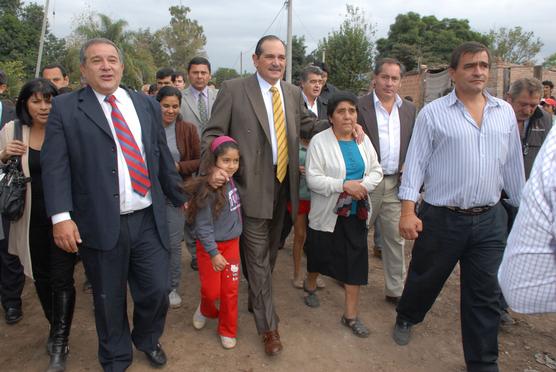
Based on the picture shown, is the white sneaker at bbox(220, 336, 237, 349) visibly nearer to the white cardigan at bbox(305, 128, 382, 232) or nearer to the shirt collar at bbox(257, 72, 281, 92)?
the white cardigan at bbox(305, 128, 382, 232)

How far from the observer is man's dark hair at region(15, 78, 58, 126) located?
2.90 metres

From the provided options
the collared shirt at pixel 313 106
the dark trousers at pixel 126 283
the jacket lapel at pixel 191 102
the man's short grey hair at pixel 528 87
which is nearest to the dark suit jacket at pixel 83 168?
the dark trousers at pixel 126 283

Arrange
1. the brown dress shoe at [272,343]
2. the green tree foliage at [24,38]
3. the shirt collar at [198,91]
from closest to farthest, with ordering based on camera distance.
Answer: the brown dress shoe at [272,343] → the shirt collar at [198,91] → the green tree foliage at [24,38]

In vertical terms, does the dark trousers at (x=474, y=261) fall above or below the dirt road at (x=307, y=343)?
above

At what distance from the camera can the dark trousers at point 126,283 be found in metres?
2.65

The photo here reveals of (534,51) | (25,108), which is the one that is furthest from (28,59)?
(534,51)

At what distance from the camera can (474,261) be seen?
2.87 m

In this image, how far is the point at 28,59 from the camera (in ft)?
99.7

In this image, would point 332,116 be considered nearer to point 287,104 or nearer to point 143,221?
point 287,104

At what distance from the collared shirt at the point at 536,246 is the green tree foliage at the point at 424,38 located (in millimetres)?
34395

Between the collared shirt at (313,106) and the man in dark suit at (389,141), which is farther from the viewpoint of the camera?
the collared shirt at (313,106)

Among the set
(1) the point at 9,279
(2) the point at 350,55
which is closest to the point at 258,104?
(1) the point at 9,279

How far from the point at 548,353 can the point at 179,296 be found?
3022mm

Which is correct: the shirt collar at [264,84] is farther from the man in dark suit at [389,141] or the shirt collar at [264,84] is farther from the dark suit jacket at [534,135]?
the dark suit jacket at [534,135]
